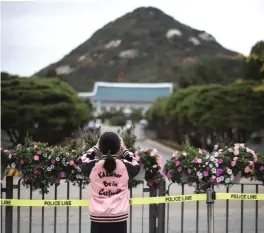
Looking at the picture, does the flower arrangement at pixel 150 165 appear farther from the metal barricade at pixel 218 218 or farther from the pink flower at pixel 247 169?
the pink flower at pixel 247 169

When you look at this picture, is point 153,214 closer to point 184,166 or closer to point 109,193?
point 184,166

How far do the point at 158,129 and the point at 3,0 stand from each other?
136ft

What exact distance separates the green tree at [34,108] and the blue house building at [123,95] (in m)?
57.2

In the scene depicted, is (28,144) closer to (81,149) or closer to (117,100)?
(81,149)

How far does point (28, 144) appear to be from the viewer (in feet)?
18.5

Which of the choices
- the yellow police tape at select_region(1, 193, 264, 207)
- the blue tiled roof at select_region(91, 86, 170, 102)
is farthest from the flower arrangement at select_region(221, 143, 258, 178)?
the blue tiled roof at select_region(91, 86, 170, 102)

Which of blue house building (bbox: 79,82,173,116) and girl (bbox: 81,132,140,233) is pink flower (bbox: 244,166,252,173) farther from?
blue house building (bbox: 79,82,173,116)

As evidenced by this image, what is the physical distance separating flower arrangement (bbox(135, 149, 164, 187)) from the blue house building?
71.8 m

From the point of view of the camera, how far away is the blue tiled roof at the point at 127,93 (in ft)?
257

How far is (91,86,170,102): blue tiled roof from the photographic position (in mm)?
78463

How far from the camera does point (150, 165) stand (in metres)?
5.52

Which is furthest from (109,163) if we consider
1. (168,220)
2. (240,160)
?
A: (168,220)

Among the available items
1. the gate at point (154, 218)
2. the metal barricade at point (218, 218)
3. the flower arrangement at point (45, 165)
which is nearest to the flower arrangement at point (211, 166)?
the gate at point (154, 218)

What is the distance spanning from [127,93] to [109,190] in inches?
3055
